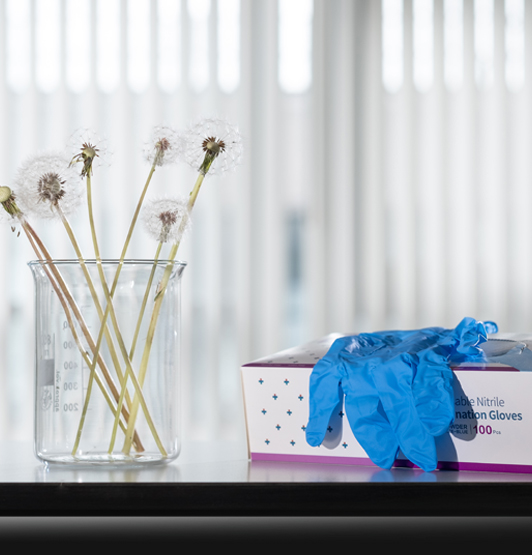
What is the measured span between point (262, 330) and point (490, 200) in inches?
32.3

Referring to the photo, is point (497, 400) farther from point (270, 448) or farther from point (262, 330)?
point (262, 330)

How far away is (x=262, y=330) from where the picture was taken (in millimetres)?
2045

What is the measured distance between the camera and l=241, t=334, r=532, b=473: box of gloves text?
570 millimetres

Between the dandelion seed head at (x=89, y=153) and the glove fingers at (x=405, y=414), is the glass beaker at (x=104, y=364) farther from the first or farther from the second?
the glove fingers at (x=405, y=414)

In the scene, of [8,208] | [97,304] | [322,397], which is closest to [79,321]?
[97,304]

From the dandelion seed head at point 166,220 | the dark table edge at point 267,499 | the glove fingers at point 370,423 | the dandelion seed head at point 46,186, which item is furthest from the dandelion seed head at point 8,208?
the glove fingers at point 370,423

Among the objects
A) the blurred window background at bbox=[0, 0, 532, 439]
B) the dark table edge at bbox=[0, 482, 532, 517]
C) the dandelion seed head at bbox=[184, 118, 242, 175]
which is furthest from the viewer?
the blurred window background at bbox=[0, 0, 532, 439]

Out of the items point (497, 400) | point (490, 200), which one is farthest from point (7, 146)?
point (497, 400)

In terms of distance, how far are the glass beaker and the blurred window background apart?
4.57 ft

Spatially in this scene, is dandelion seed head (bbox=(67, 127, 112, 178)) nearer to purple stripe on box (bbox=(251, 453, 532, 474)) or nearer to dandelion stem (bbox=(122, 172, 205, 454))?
dandelion stem (bbox=(122, 172, 205, 454))

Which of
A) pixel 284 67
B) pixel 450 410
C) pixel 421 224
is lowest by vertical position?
pixel 450 410

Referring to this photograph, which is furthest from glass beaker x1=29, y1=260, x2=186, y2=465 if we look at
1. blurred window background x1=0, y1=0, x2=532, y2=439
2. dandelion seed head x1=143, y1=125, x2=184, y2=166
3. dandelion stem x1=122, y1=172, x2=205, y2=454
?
blurred window background x1=0, y1=0, x2=532, y2=439

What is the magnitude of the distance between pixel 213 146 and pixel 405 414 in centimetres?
30

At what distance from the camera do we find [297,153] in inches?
81.1
